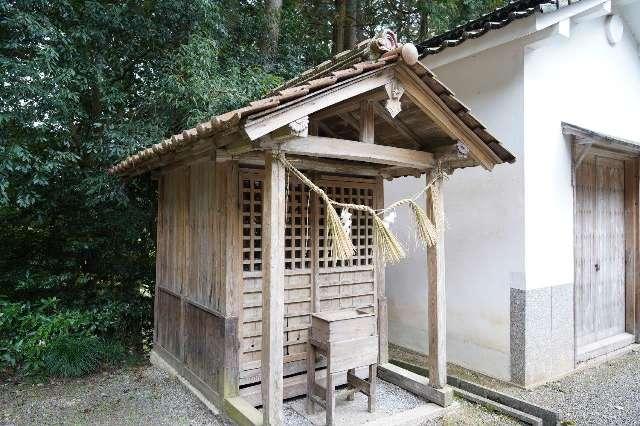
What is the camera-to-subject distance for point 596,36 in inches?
266

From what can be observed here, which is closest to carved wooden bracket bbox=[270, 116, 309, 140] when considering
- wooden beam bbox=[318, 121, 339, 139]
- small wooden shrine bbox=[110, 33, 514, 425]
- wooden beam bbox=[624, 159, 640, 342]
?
small wooden shrine bbox=[110, 33, 514, 425]

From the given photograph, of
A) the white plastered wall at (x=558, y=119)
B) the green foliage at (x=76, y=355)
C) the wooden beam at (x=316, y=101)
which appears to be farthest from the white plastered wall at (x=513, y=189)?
the green foliage at (x=76, y=355)

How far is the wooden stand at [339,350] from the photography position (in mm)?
4125

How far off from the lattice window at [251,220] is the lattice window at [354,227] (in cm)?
77

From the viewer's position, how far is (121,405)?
15.8 ft

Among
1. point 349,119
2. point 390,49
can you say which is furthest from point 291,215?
point 390,49

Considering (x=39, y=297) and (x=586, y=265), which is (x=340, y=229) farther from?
(x=39, y=297)

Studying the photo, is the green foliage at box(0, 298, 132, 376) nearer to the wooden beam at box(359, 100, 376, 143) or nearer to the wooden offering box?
the wooden offering box

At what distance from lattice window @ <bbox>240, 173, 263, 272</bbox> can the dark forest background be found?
2.37 m

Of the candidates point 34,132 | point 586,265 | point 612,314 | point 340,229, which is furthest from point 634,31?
point 34,132

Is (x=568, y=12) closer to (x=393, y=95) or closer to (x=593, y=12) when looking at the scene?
(x=593, y=12)

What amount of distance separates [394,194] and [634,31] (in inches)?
189

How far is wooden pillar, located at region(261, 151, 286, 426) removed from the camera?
3543mm

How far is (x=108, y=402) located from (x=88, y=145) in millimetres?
3549
